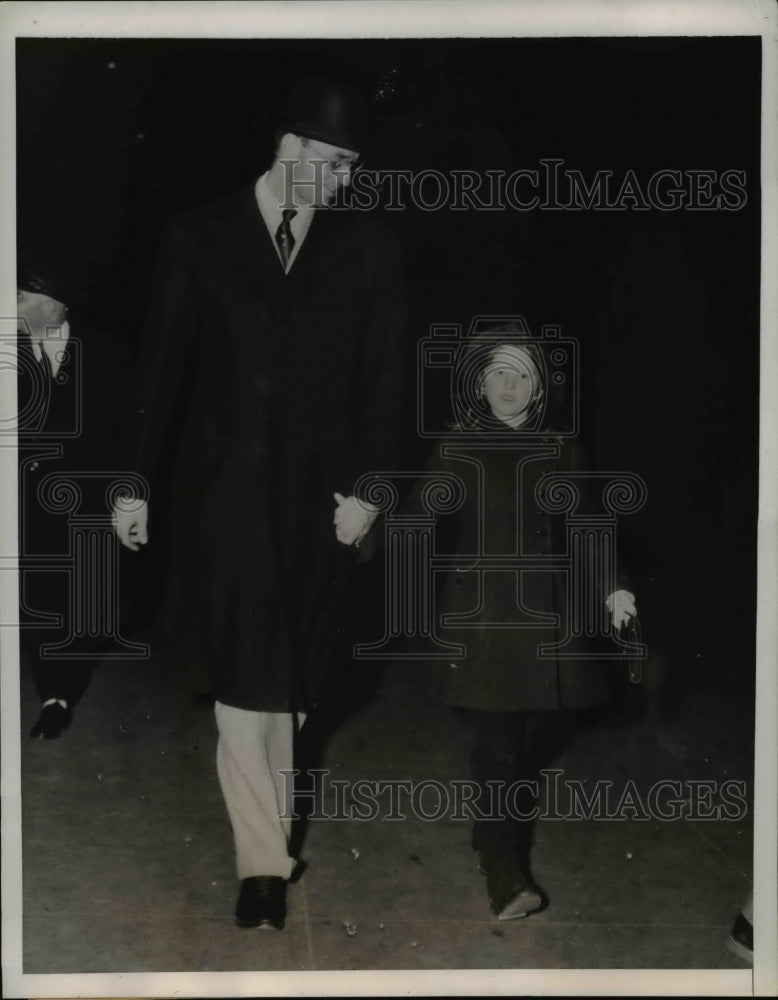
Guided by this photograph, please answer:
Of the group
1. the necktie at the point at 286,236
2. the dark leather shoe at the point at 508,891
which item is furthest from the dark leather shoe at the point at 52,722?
the necktie at the point at 286,236

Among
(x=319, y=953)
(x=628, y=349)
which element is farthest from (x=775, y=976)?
(x=628, y=349)

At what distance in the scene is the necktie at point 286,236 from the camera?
2.00 m

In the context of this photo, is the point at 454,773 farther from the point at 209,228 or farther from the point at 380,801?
the point at 209,228

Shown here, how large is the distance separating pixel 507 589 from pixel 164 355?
827 mm

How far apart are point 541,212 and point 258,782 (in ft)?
4.18

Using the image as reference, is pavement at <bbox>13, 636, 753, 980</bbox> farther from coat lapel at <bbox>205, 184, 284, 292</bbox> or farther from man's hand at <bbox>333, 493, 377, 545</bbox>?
coat lapel at <bbox>205, 184, 284, 292</bbox>

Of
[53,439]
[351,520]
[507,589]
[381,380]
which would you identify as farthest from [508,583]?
[53,439]

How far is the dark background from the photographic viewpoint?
198 cm

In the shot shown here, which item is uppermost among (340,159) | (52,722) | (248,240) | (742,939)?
(340,159)

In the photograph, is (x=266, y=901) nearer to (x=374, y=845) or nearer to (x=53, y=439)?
(x=374, y=845)

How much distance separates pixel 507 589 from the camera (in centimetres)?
203

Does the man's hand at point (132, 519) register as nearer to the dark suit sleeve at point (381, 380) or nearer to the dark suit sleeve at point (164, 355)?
the dark suit sleeve at point (164, 355)

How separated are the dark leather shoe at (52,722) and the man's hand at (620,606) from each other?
1.12 metres

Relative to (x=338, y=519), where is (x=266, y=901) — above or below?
below
